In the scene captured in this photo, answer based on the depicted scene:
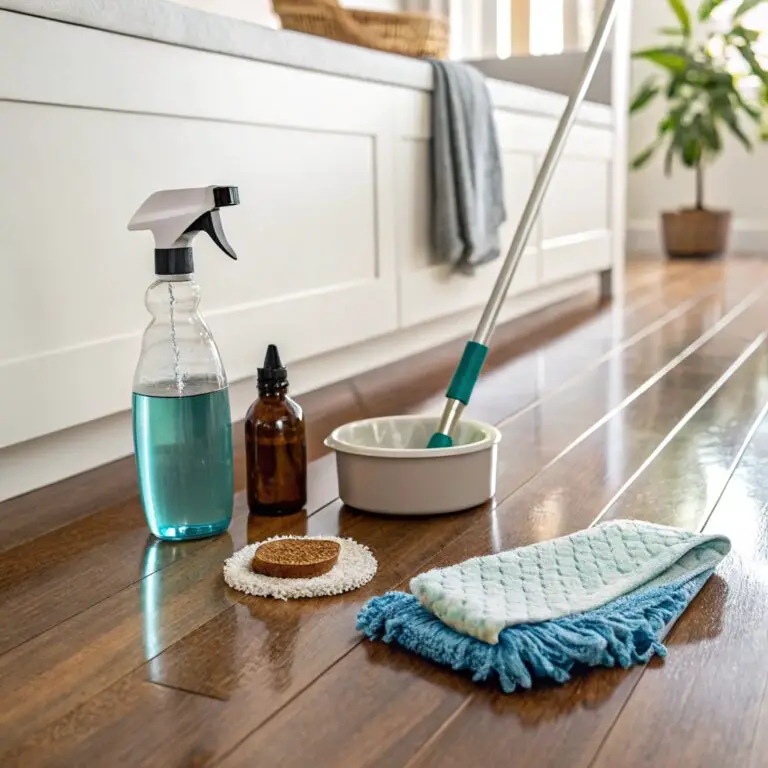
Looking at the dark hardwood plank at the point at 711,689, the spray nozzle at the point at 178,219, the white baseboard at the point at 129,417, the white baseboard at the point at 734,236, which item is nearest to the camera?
the dark hardwood plank at the point at 711,689

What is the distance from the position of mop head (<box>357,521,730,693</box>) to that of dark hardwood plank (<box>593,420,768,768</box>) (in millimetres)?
22

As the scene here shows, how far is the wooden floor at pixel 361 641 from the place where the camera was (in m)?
0.78

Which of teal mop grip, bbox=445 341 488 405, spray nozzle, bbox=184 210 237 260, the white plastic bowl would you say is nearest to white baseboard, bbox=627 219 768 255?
teal mop grip, bbox=445 341 488 405

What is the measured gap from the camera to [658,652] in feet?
2.99

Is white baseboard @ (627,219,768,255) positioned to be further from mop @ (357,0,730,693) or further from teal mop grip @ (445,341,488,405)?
mop @ (357,0,730,693)

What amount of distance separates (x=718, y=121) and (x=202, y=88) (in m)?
4.34

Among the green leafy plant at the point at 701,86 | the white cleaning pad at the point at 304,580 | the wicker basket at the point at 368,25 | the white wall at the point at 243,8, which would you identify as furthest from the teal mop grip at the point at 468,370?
the green leafy plant at the point at 701,86

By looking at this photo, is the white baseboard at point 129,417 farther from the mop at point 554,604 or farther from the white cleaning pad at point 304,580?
the mop at point 554,604

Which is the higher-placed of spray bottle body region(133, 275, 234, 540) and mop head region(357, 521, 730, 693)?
spray bottle body region(133, 275, 234, 540)

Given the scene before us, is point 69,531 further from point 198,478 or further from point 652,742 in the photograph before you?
point 652,742

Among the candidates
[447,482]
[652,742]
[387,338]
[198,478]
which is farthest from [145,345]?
[387,338]

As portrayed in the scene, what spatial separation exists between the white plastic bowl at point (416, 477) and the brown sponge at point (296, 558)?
0.51ft

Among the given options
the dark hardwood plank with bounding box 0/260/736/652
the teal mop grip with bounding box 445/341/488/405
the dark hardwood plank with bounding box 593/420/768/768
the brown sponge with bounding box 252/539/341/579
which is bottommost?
the dark hardwood plank with bounding box 0/260/736/652

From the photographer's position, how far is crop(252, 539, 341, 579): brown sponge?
1089 mm
